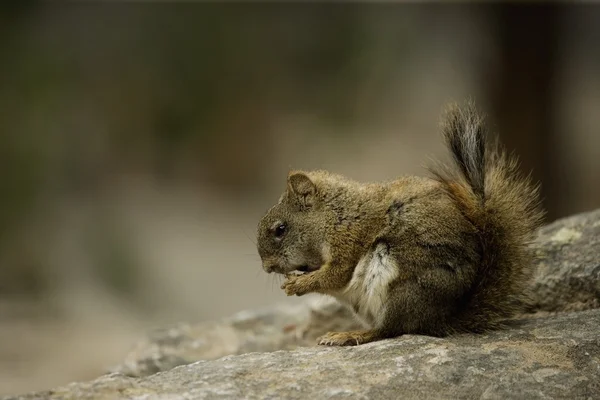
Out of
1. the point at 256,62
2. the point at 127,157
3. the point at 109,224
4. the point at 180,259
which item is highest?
the point at 256,62

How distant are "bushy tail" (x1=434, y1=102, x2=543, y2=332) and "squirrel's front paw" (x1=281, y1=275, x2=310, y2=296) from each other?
59 cm

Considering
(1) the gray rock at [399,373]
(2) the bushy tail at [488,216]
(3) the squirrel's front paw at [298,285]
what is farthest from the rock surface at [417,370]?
(3) the squirrel's front paw at [298,285]

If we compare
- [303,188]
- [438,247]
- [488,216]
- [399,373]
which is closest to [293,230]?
[303,188]

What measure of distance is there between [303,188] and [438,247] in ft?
2.28

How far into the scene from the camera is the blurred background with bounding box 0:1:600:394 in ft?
25.9

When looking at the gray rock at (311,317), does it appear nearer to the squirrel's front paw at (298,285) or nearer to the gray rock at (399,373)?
the gray rock at (399,373)

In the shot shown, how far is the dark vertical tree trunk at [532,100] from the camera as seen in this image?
18.9 ft

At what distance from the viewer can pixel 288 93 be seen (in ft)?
28.8

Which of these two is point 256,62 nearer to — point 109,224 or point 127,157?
point 127,157

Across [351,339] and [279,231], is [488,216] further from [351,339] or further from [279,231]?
[279,231]

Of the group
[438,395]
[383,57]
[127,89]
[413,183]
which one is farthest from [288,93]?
[438,395]

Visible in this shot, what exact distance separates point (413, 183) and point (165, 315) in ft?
16.1

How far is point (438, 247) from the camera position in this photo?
3014mm

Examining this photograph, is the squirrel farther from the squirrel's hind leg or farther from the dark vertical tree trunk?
the dark vertical tree trunk
